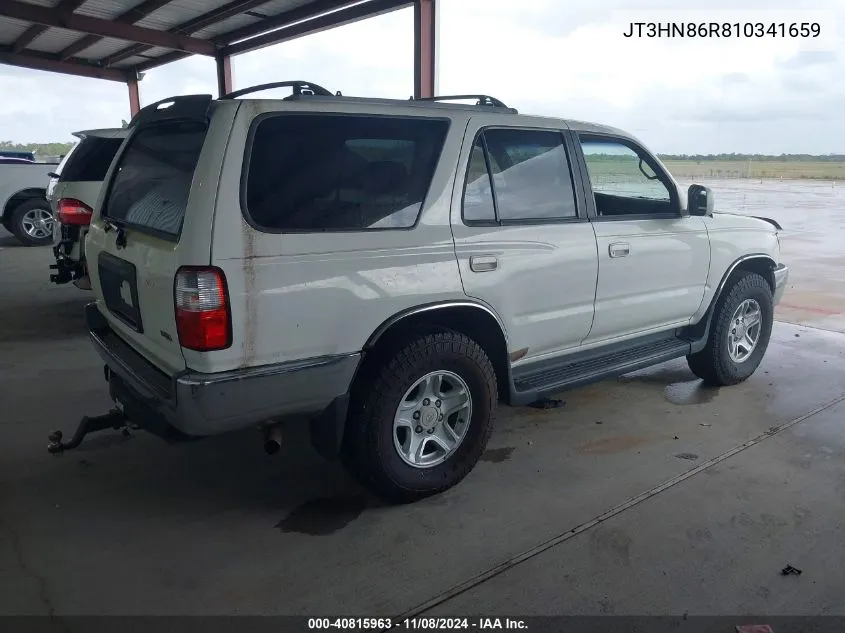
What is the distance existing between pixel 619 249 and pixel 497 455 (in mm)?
1340

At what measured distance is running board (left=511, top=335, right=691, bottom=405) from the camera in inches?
Result: 137

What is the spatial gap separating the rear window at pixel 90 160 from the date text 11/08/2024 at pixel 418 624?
5351 mm

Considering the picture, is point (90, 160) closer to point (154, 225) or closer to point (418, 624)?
point (154, 225)

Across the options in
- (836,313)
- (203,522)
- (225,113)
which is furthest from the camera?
(836,313)

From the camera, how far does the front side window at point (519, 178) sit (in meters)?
3.20

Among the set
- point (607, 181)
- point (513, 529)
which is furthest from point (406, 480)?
point (607, 181)

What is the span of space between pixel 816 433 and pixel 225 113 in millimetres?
3645

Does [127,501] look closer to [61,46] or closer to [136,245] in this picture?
[136,245]

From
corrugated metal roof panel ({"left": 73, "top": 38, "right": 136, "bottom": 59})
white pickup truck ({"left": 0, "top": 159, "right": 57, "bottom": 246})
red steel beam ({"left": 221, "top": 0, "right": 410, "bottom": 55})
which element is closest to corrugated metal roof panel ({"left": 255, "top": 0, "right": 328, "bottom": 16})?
red steel beam ({"left": 221, "top": 0, "right": 410, "bottom": 55})

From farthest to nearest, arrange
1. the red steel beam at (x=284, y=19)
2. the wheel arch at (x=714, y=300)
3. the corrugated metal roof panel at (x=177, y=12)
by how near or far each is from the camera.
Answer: the corrugated metal roof panel at (x=177, y=12)
the red steel beam at (x=284, y=19)
the wheel arch at (x=714, y=300)

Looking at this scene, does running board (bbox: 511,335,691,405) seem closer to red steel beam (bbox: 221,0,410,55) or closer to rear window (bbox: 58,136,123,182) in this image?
rear window (bbox: 58,136,123,182)

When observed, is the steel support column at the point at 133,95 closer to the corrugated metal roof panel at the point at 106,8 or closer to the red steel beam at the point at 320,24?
the corrugated metal roof panel at the point at 106,8

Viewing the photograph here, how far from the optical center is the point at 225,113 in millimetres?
2582

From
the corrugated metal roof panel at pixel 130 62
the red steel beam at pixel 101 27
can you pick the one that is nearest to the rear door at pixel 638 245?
the red steel beam at pixel 101 27
